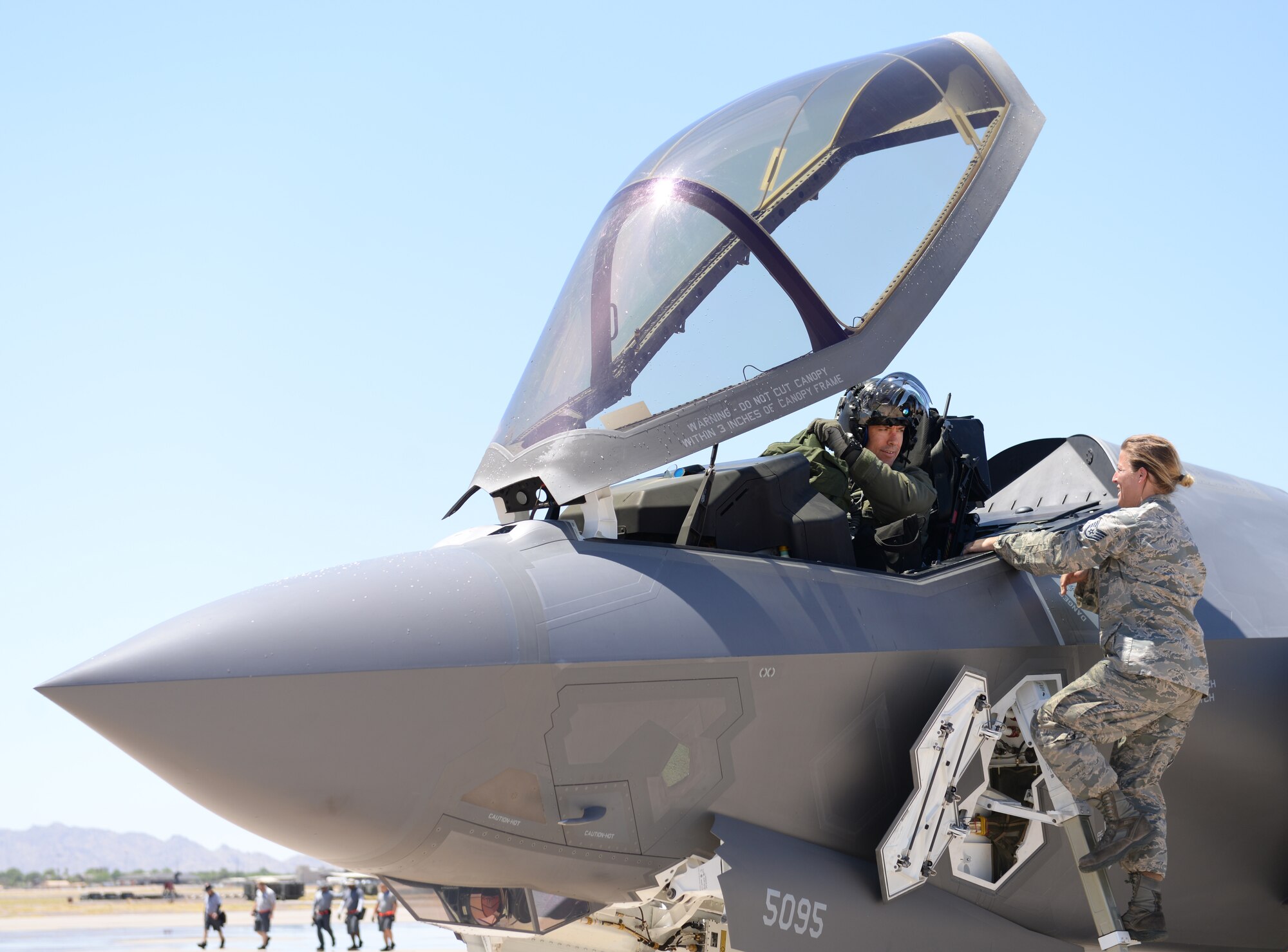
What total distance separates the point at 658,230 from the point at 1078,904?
3401 millimetres

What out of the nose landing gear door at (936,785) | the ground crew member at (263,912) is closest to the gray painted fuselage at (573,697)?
the nose landing gear door at (936,785)

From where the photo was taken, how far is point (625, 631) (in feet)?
13.3

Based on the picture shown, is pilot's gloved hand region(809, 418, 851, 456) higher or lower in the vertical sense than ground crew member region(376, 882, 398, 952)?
higher

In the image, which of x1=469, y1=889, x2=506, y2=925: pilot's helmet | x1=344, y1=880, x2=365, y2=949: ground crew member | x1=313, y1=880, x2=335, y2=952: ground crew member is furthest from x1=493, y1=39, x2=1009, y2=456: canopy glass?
x1=344, y1=880, x2=365, y2=949: ground crew member

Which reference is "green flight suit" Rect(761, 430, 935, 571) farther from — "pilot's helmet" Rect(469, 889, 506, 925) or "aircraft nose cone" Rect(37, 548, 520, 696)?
"pilot's helmet" Rect(469, 889, 506, 925)

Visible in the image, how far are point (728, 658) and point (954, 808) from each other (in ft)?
3.91

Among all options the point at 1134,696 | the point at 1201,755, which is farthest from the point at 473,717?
the point at 1201,755

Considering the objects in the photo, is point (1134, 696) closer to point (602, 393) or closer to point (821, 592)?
point (821, 592)

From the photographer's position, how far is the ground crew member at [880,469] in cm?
535

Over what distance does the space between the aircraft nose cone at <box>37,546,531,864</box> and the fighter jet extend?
0.01 m

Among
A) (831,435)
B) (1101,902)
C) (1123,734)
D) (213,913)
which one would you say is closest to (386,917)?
(213,913)

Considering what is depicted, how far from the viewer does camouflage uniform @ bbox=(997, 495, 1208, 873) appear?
4566 millimetres

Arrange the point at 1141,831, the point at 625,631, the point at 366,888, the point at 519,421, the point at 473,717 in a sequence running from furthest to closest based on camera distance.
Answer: the point at 366,888 → the point at 519,421 → the point at 1141,831 → the point at 625,631 → the point at 473,717

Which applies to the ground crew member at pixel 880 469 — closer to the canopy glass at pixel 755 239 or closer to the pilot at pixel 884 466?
the pilot at pixel 884 466
